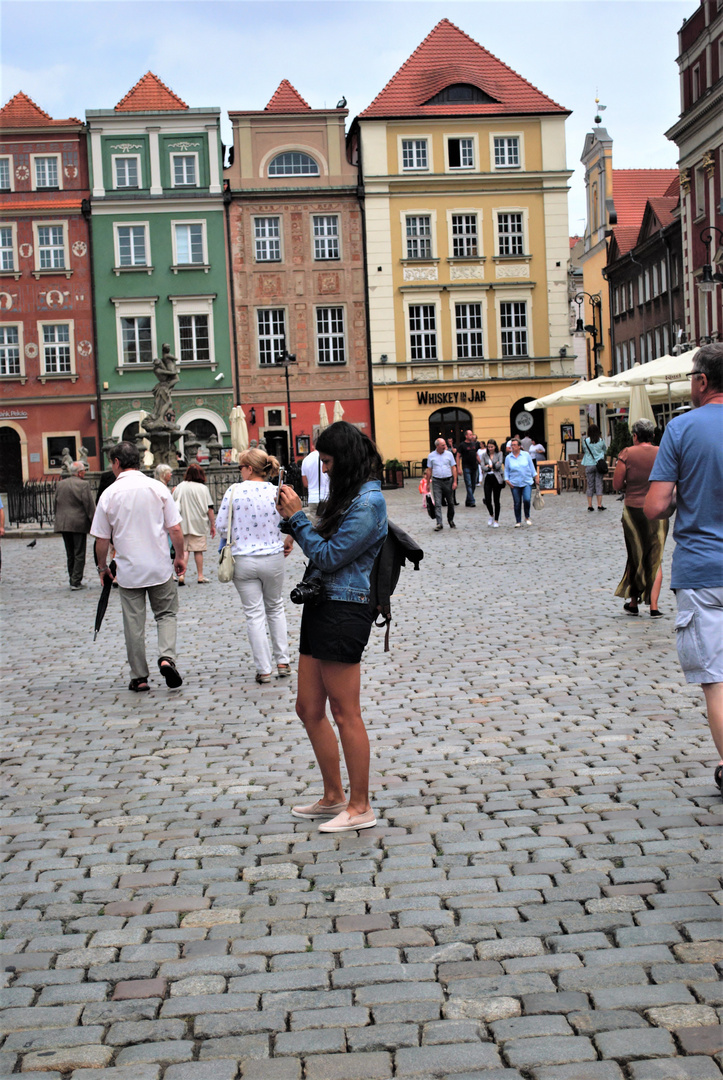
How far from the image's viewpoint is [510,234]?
50000 mm

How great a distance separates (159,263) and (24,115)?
8156mm

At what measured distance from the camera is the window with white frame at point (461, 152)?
49.6 meters

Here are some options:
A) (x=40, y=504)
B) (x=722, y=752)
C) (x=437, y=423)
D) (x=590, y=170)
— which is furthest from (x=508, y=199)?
(x=722, y=752)

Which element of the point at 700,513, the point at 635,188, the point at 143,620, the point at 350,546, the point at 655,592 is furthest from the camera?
the point at 635,188

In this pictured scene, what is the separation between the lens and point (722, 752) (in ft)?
17.0

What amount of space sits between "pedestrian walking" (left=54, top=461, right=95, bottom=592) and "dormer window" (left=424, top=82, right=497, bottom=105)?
3817 cm

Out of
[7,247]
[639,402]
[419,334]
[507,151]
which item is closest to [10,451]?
[7,247]

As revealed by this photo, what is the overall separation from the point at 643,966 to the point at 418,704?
4286mm

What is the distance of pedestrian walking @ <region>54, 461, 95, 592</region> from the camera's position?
54.9ft

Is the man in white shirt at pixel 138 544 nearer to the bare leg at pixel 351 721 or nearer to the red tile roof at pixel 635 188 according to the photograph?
the bare leg at pixel 351 721

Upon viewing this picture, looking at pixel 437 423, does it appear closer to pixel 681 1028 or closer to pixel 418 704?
pixel 418 704

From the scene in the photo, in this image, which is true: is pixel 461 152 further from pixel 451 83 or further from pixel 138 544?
pixel 138 544

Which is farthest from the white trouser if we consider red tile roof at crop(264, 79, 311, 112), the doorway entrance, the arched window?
red tile roof at crop(264, 79, 311, 112)

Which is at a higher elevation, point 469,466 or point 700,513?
point 469,466
